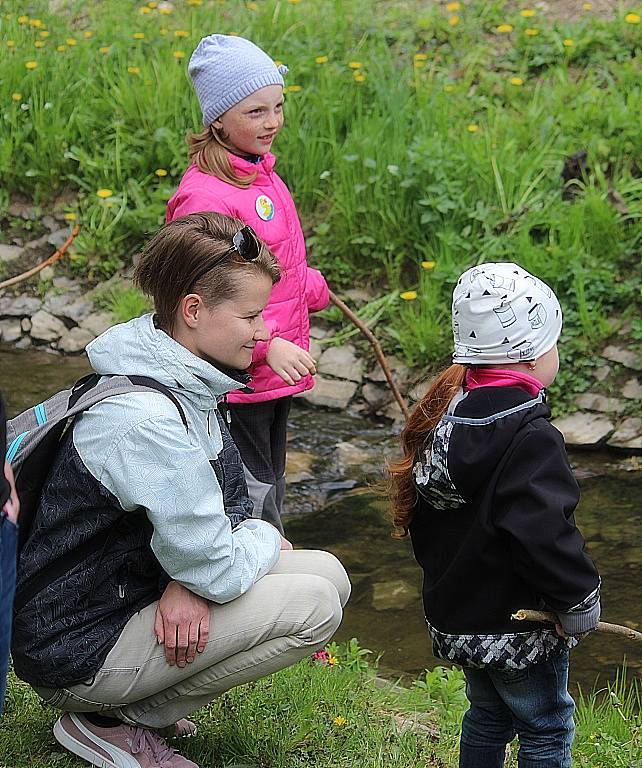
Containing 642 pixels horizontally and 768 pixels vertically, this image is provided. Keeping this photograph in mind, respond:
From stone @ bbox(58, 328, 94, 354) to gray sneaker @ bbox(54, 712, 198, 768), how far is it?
392 centimetres

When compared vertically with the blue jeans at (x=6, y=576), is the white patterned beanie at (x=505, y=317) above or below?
above

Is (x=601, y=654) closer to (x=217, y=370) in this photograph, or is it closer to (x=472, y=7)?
(x=217, y=370)

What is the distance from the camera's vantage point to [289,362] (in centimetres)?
290

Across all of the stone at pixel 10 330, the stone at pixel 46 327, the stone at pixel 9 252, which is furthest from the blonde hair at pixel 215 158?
the stone at pixel 9 252

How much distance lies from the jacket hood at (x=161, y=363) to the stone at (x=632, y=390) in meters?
3.26

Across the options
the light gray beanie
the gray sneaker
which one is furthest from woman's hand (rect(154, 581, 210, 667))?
the light gray beanie

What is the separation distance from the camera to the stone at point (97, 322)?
20.7 ft

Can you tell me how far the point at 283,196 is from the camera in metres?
3.40

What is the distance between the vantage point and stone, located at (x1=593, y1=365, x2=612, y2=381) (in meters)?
5.34

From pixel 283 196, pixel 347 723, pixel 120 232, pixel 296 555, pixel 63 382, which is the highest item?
pixel 283 196

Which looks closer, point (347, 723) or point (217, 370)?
point (217, 370)

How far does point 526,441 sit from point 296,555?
68cm

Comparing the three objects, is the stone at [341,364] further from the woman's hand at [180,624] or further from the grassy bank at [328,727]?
the woman's hand at [180,624]

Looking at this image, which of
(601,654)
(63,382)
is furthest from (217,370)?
(63,382)
